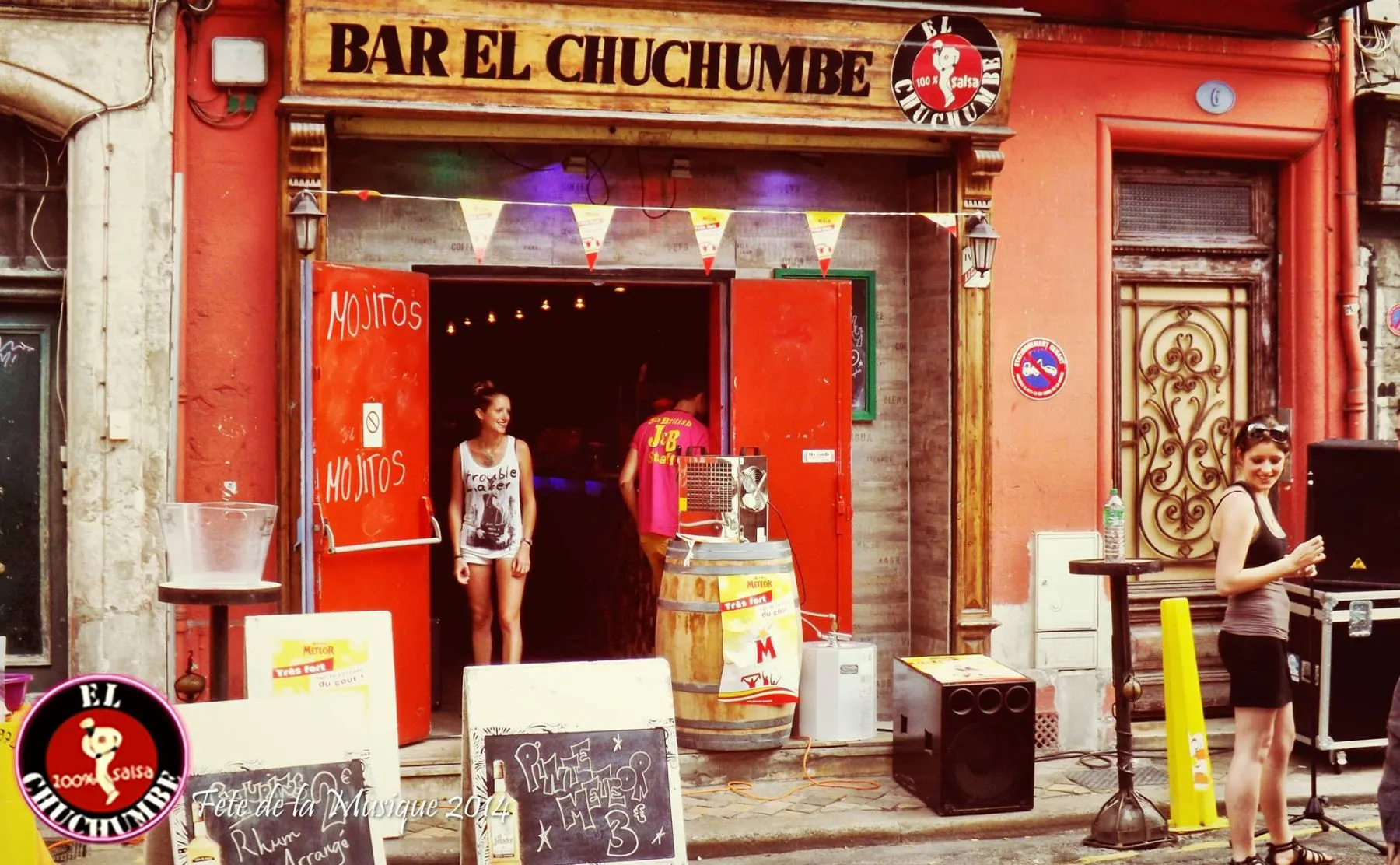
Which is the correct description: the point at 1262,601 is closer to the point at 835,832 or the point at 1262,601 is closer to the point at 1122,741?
the point at 1122,741

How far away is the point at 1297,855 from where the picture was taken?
21.5 ft

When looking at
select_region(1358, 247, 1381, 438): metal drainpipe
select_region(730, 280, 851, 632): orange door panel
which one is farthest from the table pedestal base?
select_region(1358, 247, 1381, 438): metal drainpipe

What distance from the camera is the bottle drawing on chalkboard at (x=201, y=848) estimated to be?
4.61 meters

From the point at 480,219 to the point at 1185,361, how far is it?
4735mm

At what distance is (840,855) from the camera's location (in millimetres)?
7086

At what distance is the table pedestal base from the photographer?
701 centimetres

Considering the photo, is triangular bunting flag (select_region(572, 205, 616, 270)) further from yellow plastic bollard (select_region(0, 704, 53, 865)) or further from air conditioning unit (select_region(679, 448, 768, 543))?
yellow plastic bollard (select_region(0, 704, 53, 865))

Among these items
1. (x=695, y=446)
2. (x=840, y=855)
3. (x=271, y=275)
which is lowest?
(x=840, y=855)

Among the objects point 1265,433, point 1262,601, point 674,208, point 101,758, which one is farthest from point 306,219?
point 1262,601

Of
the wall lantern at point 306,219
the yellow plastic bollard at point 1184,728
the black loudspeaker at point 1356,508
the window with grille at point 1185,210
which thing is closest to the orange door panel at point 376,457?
the wall lantern at point 306,219

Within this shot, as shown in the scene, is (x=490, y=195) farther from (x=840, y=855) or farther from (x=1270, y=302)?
(x=1270, y=302)

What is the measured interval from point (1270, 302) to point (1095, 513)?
2.03 metres

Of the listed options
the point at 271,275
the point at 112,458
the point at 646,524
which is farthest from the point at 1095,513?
the point at 112,458

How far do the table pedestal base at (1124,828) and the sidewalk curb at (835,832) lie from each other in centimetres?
40
